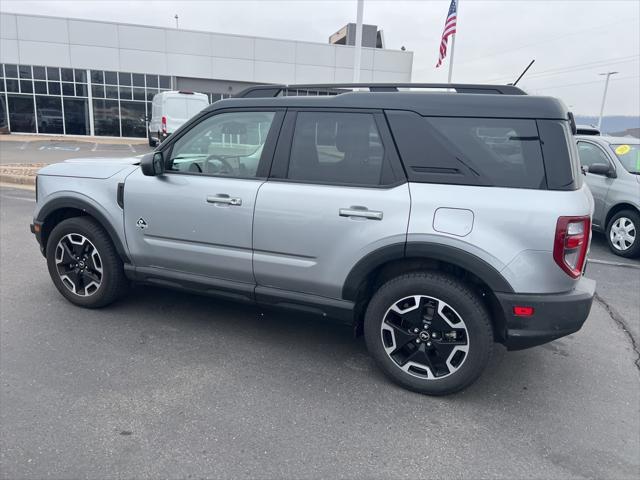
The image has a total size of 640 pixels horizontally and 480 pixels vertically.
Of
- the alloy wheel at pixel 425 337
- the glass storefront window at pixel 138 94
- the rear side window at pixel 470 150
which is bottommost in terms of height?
the alloy wheel at pixel 425 337

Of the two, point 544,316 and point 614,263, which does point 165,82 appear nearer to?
point 614,263

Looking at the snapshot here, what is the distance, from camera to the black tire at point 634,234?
7.17 metres

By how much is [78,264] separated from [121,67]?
27101 millimetres

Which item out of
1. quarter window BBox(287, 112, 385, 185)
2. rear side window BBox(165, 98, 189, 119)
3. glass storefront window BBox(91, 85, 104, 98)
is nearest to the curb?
rear side window BBox(165, 98, 189, 119)

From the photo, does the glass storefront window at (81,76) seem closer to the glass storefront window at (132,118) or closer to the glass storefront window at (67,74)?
the glass storefront window at (67,74)

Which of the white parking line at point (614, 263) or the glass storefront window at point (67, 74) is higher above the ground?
the glass storefront window at point (67, 74)

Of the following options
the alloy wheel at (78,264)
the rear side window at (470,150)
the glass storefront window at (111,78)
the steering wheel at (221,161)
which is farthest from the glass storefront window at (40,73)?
the rear side window at (470,150)

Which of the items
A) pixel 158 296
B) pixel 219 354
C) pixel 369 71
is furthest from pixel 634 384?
pixel 369 71

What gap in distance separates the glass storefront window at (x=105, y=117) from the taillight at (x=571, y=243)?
29549 mm

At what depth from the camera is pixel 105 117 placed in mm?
28297

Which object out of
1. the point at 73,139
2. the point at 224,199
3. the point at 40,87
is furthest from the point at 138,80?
the point at 224,199

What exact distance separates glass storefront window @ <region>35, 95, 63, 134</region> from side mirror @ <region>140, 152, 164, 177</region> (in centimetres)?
2817

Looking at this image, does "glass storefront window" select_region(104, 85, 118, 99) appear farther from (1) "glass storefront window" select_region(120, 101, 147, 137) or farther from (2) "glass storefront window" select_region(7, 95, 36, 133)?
(2) "glass storefront window" select_region(7, 95, 36, 133)

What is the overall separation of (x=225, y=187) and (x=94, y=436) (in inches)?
73.0
